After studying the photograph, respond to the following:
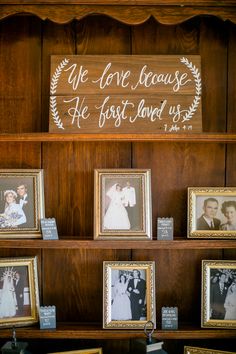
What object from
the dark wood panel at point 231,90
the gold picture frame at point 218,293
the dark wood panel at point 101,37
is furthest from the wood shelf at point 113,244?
the dark wood panel at point 101,37

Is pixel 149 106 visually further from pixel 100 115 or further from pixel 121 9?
pixel 121 9

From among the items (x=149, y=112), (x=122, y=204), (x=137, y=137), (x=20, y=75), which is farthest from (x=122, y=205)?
(x=20, y=75)

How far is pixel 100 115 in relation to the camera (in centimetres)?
173

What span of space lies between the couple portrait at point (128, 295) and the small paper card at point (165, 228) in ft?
0.62

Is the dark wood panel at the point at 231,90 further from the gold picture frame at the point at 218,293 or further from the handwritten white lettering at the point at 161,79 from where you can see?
the gold picture frame at the point at 218,293

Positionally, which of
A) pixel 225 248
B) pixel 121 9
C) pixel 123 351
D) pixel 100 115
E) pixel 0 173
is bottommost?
pixel 123 351

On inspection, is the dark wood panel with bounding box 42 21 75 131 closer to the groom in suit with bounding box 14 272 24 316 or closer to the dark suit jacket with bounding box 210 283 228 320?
the groom in suit with bounding box 14 272 24 316

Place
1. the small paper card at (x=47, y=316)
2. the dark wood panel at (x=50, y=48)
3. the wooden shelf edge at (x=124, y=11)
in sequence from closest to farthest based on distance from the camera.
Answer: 1. the wooden shelf edge at (x=124, y=11)
2. the small paper card at (x=47, y=316)
3. the dark wood panel at (x=50, y=48)

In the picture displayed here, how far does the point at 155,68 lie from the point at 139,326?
1.06m

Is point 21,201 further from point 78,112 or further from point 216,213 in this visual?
point 216,213

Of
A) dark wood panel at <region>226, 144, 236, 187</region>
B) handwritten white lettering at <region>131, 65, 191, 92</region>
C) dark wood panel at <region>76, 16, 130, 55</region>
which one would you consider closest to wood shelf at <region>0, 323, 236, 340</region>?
dark wood panel at <region>226, 144, 236, 187</region>

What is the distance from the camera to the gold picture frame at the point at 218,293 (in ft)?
5.79

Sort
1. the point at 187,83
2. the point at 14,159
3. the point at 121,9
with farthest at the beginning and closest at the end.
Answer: the point at 14,159 → the point at 187,83 → the point at 121,9

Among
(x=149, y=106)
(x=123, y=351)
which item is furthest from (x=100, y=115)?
(x=123, y=351)
